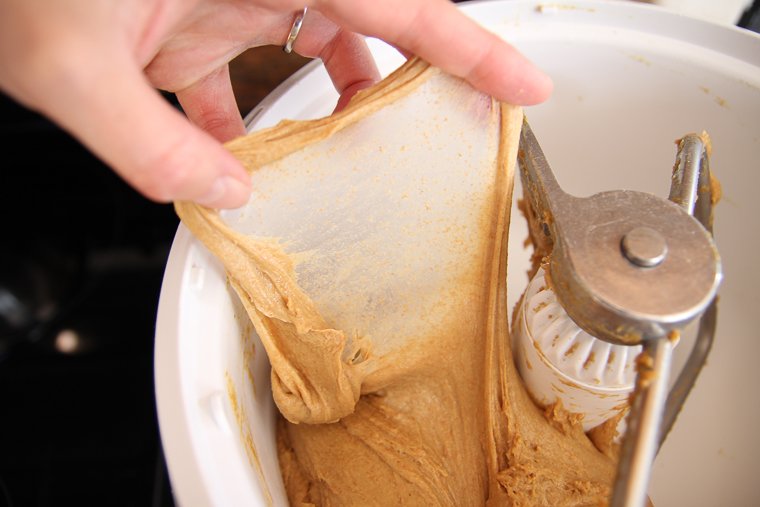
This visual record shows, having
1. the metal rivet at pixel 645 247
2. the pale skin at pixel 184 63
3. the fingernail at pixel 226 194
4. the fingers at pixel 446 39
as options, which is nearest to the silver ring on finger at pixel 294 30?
the pale skin at pixel 184 63

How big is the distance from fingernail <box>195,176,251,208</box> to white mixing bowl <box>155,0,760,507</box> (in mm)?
125

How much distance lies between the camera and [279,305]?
0.53 meters

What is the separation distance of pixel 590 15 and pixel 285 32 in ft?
1.10

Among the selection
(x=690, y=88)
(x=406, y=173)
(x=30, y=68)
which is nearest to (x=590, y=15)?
(x=690, y=88)

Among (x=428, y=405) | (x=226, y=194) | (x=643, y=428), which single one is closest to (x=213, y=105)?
(x=226, y=194)

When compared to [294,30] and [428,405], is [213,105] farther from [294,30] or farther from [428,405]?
[428,405]

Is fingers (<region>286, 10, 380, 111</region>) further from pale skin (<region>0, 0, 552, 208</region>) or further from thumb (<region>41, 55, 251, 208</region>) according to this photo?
thumb (<region>41, 55, 251, 208</region>)

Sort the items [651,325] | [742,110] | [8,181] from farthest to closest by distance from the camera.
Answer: [8,181] → [742,110] → [651,325]

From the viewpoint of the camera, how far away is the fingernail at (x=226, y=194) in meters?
0.40

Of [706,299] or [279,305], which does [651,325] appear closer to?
[706,299]

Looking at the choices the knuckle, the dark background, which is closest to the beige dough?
the knuckle

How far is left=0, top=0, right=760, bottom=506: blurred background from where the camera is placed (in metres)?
0.76

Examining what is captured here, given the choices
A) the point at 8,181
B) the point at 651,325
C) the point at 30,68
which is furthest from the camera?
the point at 8,181

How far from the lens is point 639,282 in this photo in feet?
1.47
